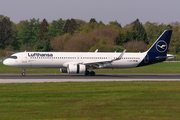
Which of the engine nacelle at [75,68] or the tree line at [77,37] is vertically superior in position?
the tree line at [77,37]

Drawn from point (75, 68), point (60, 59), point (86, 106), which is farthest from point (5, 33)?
point (86, 106)

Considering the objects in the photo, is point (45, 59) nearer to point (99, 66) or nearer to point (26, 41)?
point (99, 66)

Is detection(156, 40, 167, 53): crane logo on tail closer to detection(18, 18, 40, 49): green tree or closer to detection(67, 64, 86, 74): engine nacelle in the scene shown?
detection(67, 64, 86, 74): engine nacelle

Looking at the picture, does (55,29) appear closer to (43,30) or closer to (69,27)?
(69,27)

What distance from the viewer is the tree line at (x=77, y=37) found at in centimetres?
8982

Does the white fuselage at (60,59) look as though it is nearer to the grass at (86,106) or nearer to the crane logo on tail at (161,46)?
the crane logo on tail at (161,46)

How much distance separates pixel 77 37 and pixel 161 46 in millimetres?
53711

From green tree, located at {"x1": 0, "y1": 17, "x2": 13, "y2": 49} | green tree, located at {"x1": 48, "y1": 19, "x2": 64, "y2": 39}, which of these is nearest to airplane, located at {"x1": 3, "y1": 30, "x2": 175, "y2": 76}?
green tree, located at {"x1": 0, "y1": 17, "x2": 13, "y2": 49}

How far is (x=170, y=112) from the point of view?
14.1m

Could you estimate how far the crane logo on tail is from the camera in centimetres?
4296

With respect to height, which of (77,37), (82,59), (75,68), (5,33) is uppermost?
(5,33)

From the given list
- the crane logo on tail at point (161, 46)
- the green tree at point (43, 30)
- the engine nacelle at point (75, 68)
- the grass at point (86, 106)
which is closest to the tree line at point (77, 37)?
the green tree at point (43, 30)

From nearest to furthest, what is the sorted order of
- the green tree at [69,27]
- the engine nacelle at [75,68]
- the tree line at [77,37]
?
the engine nacelle at [75,68] → the tree line at [77,37] → the green tree at [69,27]

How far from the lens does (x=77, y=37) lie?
3701 inches
